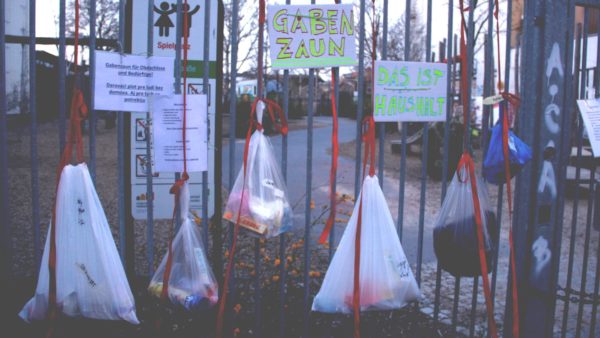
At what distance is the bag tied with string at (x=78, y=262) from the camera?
85.2 inches

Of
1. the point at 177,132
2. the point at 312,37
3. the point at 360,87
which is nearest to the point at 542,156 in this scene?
the point at 360,87

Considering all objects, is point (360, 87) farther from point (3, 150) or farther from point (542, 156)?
point (3, 150)

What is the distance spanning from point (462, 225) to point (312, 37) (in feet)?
3.82

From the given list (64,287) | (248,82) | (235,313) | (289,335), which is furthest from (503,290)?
(248,82)

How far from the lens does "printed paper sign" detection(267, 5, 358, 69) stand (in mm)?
2480

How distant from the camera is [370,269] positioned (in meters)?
2.38

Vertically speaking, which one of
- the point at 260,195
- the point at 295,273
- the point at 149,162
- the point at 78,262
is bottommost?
the point at 295,273

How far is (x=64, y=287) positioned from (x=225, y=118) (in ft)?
85.5

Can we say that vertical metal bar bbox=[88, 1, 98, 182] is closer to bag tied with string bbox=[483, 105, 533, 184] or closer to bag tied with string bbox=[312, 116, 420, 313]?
bag tied with string bbox=[312, 116, 420, 313]

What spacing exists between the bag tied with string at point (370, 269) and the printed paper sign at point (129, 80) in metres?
1.10

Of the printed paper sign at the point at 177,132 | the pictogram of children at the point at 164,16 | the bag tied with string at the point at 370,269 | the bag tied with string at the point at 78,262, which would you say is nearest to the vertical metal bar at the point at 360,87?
the bag tied with string at the point at 370,269

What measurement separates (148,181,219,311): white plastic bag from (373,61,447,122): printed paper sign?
1067mm

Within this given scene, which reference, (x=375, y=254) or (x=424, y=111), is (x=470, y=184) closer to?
(x=424, y=111)

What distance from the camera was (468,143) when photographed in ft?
8.76
